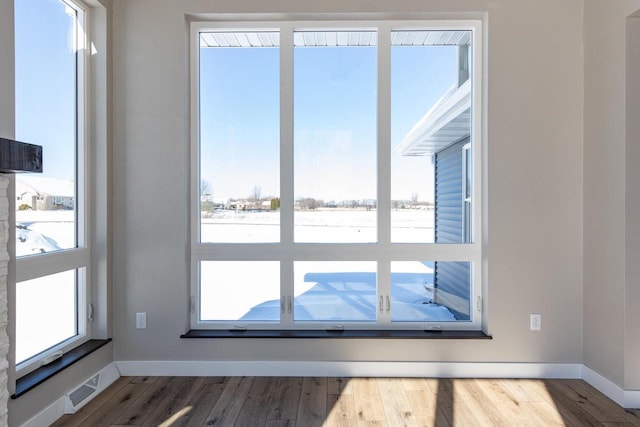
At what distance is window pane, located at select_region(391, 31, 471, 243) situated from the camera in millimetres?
3000

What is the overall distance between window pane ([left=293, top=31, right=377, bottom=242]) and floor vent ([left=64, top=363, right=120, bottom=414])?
5.51ft

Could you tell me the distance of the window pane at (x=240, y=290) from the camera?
3.02 m

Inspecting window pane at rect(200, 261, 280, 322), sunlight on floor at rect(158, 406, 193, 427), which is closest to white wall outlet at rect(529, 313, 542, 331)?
window pane at rect(200, 261, 280, 322)

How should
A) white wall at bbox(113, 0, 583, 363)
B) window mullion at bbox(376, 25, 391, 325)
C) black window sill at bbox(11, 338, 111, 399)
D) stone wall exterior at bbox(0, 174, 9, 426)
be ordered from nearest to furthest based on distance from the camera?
stone wall exterior at bbox(0, 174, 9, 426)
black window sill at bbox(11, 338, 111, 399)
white wall at bbox(113, 0, 583, 363)
window mullion at bbox(376, 25, 391, 325)

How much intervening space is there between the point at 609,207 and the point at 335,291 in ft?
6.47

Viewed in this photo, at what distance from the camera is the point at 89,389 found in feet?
8.45

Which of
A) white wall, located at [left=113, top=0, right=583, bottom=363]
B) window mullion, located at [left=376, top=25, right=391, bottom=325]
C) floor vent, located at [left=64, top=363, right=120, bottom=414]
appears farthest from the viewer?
window mullion, located at [left=376, top=25, right=391, bottom=325]

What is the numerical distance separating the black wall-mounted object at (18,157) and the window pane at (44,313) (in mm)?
740

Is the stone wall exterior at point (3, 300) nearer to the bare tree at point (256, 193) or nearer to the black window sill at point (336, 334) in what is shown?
the black window sill at point (336, 334)

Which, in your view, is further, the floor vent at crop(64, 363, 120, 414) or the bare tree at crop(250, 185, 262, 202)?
the bare tree at crop(250, 185, 262, 202)

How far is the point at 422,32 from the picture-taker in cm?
300

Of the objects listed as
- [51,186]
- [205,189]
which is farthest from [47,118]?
[205,189]

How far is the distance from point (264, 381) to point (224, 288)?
2.47 ft

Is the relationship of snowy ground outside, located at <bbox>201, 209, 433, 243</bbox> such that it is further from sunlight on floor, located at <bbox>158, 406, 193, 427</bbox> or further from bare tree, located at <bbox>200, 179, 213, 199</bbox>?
sunlight on floor, located at <bbox>158, 406, 193, 427</bbox>
